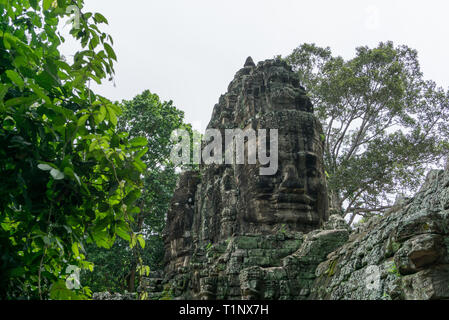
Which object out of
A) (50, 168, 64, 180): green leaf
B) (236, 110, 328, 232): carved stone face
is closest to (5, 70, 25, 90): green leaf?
(50, 168, 64, 180): green leaf

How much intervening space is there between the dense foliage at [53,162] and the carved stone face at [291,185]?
10798mm

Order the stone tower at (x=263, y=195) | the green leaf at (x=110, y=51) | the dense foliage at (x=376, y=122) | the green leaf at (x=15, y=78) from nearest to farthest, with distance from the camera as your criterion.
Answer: the green leaf at (x=15, y=78), the green leaf at (x=110, y=51), the stone tower at (x=263, y=195), the dense foliage at (x=376, y=122)

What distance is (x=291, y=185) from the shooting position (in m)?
13.1

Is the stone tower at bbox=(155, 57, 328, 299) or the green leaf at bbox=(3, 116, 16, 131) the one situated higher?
the stone tower at bbox=(155, 57, 328, 299)

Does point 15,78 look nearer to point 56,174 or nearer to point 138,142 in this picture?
point 56,174

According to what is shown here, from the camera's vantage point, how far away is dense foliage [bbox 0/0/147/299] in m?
1.89

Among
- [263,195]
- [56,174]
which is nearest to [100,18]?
[56,174]

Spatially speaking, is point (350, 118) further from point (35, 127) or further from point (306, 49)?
point (35, 127)

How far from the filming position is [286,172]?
1330 centimetres

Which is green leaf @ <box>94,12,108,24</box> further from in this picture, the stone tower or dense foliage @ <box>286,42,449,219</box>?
dense foliage @ <box>286,42,449,219</box>

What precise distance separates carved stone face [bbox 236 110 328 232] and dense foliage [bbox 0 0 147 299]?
1080 cm

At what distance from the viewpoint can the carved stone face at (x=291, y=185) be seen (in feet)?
42.3
